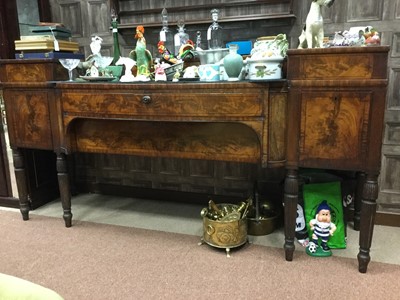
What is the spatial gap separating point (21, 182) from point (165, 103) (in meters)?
1.17

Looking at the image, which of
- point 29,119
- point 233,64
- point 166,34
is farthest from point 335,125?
point 29,119

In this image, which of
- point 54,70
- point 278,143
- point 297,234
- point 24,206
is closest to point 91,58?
point 54,70

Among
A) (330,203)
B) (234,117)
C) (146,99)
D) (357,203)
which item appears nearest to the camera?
(234,117)

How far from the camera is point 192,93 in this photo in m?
1.71

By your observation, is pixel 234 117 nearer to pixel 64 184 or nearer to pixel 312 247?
pixel 312 247

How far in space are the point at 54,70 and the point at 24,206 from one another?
903mm

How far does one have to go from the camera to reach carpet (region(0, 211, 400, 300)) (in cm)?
154

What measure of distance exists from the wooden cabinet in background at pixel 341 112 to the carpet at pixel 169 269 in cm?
17

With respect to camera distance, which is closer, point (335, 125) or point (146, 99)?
point (335, 125)

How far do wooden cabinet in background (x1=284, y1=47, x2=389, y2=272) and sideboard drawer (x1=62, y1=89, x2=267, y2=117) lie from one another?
0.19 meters

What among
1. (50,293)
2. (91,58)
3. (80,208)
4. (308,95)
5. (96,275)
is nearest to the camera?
(50,293)

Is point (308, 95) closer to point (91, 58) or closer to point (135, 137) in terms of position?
point (135, 137)

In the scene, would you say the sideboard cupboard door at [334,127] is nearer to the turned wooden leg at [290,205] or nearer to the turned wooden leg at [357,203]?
the turned wooden leg at [290,205]

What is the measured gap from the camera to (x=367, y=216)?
163 centimetres
